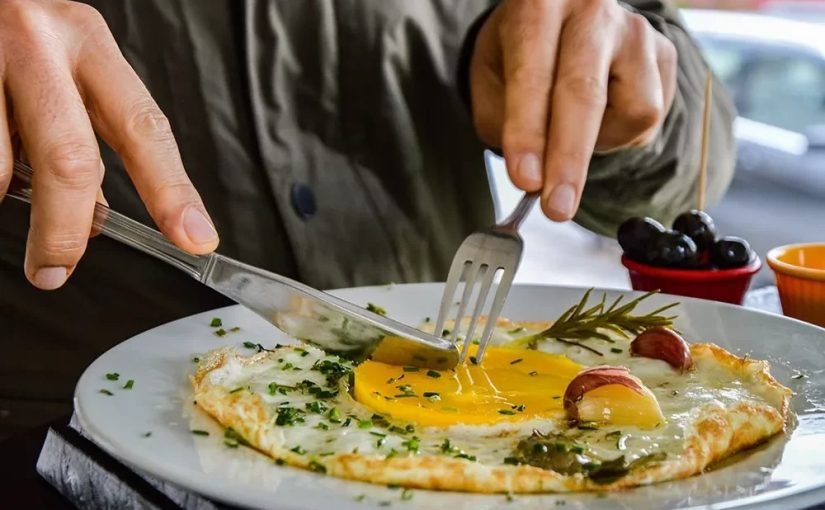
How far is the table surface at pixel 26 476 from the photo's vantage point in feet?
3.48

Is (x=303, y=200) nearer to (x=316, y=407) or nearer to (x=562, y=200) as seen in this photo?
(x=562, y=200)

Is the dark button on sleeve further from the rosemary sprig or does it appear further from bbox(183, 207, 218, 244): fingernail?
bbox(183, 207, 218, 244): fingernail

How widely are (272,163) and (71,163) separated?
736 mm

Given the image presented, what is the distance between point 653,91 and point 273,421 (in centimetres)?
82

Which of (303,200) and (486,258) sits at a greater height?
(486,258)

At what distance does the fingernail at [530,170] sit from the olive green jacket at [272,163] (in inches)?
21.0

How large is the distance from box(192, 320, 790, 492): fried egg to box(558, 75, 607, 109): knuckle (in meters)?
0.34

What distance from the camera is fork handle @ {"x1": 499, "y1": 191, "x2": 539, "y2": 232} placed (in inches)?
54.2

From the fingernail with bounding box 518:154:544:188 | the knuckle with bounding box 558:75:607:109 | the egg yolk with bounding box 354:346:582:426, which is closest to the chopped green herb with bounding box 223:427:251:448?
the egg yolk with bounding box 354:346:582:426

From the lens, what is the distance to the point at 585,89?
55.7 inches

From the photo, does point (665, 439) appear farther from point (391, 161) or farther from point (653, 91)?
point (391, 161)

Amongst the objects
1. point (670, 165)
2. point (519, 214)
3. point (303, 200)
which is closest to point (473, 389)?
point (519, 214)

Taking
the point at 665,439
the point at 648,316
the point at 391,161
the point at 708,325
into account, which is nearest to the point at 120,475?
the point at 665,439

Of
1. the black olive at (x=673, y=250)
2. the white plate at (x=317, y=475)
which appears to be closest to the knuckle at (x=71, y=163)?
the white plate at (x=317, y=475)
